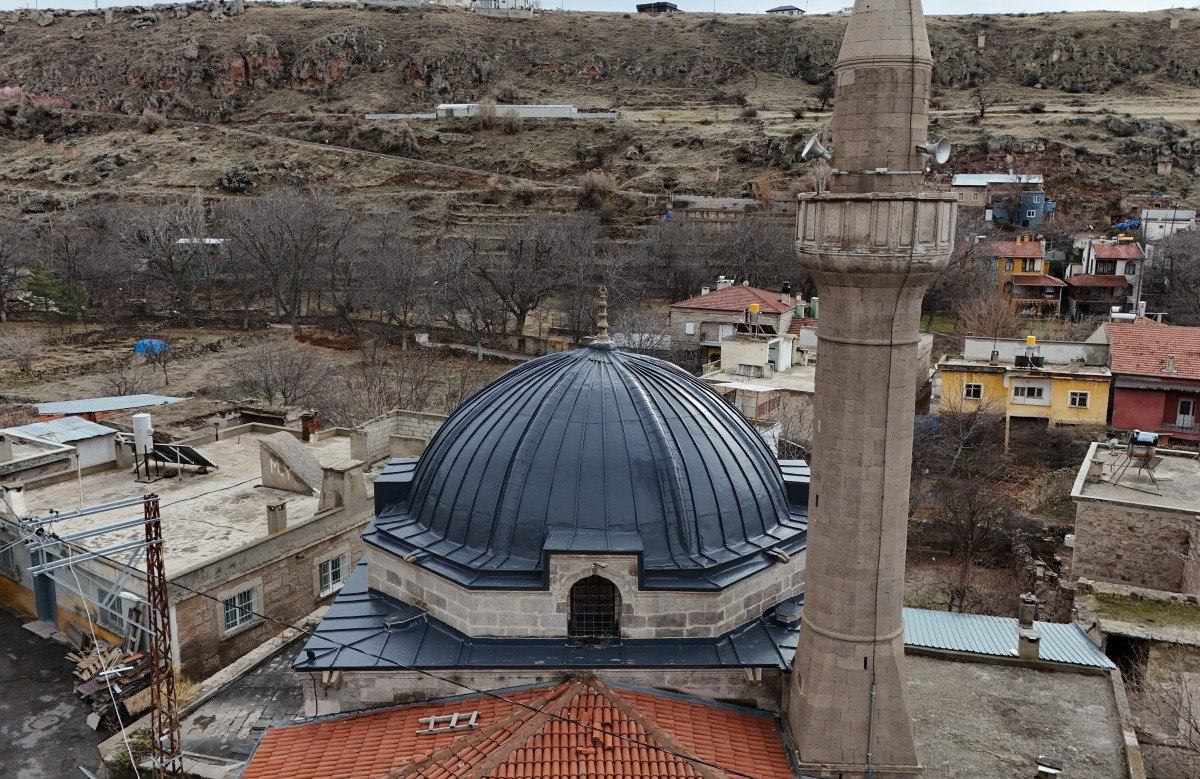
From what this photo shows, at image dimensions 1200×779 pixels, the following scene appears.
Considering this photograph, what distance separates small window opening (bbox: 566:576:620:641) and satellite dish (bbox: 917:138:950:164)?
271 inches

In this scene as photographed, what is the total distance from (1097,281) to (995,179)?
2051cm

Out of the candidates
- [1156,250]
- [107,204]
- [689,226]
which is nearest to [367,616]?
[689,226]

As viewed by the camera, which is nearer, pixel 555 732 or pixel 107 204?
pixel 555 732

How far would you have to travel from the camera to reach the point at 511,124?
102 m

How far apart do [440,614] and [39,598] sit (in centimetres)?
1661

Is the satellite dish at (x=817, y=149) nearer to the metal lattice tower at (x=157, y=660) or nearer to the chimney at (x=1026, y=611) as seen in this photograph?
the metal lattice tower at (x=157, y=660)

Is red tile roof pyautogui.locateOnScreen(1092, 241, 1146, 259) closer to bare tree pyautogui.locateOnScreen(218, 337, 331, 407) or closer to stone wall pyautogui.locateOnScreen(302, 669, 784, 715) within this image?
bare tree pyautogui.locateOnScreen(218, 337, 331, 407)

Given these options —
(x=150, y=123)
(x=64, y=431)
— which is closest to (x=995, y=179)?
(x=64, y=431)

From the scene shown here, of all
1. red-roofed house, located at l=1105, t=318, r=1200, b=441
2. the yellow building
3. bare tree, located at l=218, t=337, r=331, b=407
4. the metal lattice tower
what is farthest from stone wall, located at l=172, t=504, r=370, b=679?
red-roofed house, located at l=1105, t=318, r=1200, b=441

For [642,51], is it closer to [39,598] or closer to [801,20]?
[801,20]

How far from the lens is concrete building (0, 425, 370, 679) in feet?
65.7

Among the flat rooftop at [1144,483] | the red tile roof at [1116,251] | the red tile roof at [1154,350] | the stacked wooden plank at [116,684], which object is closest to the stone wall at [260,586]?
the stacked wooden plank at [116,684]

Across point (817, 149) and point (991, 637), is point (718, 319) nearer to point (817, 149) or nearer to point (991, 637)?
point (991, 637)

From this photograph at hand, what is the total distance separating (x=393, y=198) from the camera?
88.1 meters
